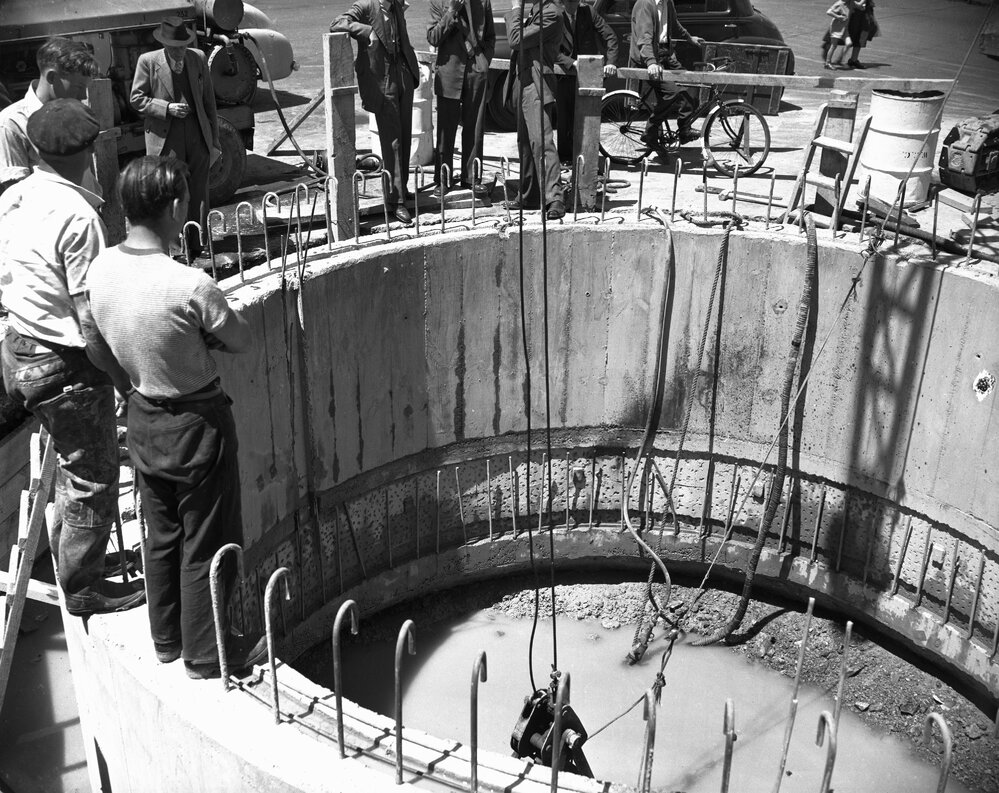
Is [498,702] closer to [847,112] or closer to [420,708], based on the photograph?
[420,708]

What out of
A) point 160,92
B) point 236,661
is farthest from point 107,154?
point 236,661

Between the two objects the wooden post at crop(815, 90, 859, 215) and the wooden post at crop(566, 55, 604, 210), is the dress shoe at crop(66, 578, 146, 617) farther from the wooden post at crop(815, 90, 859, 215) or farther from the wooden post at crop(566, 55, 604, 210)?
the wooden post at crop(815, 90, 859, 215)

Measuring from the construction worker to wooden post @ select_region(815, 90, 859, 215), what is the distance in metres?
6.19

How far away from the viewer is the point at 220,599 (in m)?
4.14

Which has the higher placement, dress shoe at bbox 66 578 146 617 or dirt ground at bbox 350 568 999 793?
dress shoe at bbox 66 578 146 617

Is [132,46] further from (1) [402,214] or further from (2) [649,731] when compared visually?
(2) [649,731]

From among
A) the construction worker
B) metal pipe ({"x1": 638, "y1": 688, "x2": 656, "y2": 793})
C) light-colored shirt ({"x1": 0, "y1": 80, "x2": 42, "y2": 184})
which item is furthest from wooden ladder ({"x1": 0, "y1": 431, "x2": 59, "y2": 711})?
metal pipe ({"x1": 638, "y1": 688, "x2": 656, "y2": 793})

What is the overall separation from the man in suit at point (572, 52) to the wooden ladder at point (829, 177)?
220 cm

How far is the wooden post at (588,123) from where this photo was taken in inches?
361

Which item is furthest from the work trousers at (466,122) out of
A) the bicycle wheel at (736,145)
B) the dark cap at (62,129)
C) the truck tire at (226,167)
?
the dark cap at (62,129)

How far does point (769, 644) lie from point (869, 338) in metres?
2.67

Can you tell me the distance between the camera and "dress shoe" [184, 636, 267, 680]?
14.4ft

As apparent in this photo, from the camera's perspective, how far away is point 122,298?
3869 millimetres

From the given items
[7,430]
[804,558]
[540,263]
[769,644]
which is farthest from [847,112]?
[7,430]
